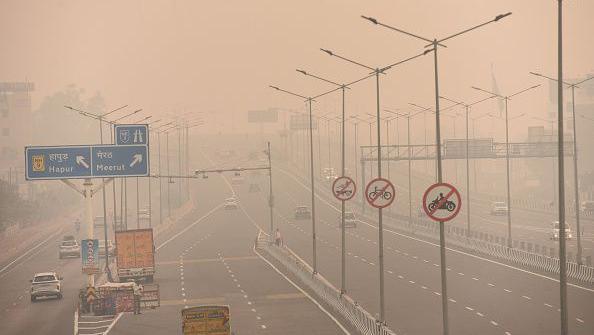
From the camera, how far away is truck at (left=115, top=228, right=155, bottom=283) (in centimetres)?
7350

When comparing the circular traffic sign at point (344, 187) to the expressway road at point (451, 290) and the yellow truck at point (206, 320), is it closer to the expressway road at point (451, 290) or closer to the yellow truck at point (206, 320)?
the expressway road at point (451, 290)

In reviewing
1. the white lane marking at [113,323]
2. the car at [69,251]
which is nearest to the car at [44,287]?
the white lane marking at [113,323]

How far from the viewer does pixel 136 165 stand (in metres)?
58.7

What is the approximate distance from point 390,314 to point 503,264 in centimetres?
2715

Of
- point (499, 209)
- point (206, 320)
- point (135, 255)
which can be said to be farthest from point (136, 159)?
point (499, 209)

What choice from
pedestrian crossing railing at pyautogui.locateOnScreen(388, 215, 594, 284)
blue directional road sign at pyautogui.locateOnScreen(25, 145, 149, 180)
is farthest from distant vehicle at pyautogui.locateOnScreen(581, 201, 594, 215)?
blue directional road sign at pyautogui.locateOnScreen(25, 145, 149, 180)

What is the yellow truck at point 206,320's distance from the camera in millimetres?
39281

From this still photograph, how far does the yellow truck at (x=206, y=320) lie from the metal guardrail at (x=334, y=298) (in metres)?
5.60

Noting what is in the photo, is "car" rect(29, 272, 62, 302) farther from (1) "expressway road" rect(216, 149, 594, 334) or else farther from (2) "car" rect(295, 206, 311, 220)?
(2) "car" rect(295, 206, 311, 220)

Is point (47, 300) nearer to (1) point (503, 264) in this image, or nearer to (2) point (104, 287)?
(2) point (104, 287)

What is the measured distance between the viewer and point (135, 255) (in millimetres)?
73625

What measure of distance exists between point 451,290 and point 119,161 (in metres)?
19.1

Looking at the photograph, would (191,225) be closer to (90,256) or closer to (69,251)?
(69,251)

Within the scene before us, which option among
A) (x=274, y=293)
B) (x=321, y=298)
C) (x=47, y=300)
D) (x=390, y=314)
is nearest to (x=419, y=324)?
(x=390, y=314)
